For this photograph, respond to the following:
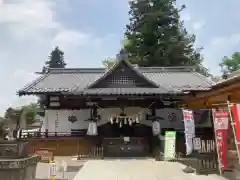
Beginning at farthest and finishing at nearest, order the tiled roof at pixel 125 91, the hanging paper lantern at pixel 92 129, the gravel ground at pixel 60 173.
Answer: the hanging paper lantern at pixel 92 129 → the tiled roof at pixel 125 91 → the gravel ground at pixel 60 173

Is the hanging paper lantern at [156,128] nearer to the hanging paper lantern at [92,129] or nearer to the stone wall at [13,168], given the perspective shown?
the hanging paper lantern at [92,129]

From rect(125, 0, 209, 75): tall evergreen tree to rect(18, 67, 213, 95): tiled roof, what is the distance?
10.6 meters

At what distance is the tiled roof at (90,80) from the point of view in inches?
783

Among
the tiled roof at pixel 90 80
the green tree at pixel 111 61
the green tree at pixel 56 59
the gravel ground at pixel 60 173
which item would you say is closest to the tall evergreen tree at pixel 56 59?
the green tree at pixel 56 59

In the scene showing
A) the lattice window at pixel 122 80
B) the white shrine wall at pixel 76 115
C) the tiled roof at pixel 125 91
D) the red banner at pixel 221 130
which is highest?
the lattice window at pixel 122 80

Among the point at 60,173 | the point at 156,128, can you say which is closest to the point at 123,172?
the point at 60,173

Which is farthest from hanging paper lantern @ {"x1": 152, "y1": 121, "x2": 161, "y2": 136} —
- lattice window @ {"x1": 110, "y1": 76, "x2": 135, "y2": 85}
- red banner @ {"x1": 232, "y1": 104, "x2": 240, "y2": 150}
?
red banner @ {"x1": 232, "y1": 104, "x2": 240, "y2": 150}

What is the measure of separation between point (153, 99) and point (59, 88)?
19.1 ft

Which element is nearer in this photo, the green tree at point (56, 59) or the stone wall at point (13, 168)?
the stone wall at point (13, 168)

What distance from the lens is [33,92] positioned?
1914 cm

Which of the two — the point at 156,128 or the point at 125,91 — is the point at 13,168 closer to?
the point at 125,91

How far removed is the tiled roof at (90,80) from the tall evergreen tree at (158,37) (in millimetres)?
10573

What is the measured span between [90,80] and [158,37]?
54.6ft

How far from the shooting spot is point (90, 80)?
74.4 feet
